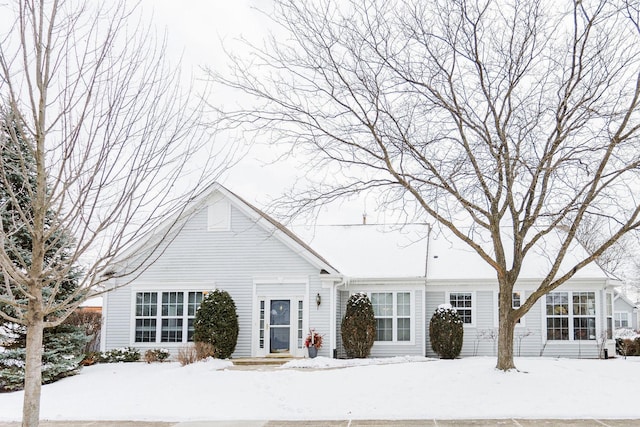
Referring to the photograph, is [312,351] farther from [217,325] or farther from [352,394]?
[352,394]

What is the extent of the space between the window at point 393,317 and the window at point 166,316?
573 centimetres

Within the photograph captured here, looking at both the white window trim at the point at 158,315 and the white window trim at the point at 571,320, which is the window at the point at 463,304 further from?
the white window trim at the point at 158,315

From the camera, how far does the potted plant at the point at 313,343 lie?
19766 millimetres

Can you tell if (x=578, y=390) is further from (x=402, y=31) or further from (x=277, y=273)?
(x=277, y=273)

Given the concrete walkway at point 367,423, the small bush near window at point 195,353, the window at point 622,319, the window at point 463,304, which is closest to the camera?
the concrete walkway at point 367,423

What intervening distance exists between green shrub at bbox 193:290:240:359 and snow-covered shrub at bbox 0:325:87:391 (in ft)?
11.1

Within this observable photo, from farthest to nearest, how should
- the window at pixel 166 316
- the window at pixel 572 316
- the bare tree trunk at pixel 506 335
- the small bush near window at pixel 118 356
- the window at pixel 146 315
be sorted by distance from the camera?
the window at pixel 572 316, the window at pixel 146 315, the window at pixel 166 316, the small bush near window at pixel 118 356, the bare tree trunk at pixel 506 335

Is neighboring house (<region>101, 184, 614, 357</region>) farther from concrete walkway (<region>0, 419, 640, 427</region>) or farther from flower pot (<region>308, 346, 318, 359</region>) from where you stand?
concrete walkway (<region>0, 419, 640, 427</region>)

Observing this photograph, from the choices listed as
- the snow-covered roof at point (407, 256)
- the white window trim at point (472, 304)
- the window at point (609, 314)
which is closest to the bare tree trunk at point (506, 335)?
the snow-covered roof at point (407, 256)

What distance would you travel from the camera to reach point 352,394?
13523mm

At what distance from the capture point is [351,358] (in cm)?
2067

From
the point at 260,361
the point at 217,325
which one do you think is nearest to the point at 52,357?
the point at 217,325

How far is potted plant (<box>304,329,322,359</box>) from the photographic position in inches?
778

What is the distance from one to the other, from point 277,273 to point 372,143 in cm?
752
